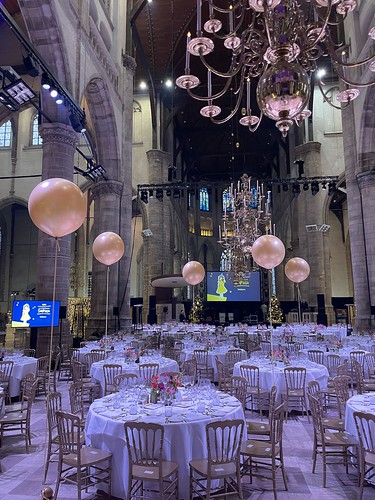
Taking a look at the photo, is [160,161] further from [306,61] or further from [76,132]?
[306,61]

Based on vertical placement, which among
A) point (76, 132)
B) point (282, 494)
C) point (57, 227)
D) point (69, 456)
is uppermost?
point (76, 132)

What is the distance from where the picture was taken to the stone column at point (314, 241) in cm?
2256

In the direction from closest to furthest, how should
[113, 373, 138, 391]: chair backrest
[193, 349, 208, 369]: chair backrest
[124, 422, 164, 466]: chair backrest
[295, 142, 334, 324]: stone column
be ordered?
[124, 422, 164, 466]: chair backrest → [113, 373, 138, 391]: chair backrest → [193, 349, 208, 369]: chair backrest → [295, 142, 334, 324]: stone column

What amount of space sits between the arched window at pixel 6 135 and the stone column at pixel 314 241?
1687 centimetres

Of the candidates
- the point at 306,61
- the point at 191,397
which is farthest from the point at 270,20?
the point at 191,397

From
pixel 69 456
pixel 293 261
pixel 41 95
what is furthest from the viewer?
pixel 293 261

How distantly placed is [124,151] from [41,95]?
6.05m

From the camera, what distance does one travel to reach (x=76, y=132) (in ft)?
34.2

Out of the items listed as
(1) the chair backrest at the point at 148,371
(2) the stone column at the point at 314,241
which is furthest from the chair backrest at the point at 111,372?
(2) the stone column at the point at 314,241

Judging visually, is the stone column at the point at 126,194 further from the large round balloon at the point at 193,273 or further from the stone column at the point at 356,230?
the stone column at the point at 356,230

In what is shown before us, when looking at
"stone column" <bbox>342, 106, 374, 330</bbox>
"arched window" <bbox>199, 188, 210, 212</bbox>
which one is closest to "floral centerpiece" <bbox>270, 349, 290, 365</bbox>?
"stone column" <bbox>342, 106, 374, 330</bbox>

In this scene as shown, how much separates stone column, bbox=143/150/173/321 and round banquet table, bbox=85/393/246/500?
60.9 ft

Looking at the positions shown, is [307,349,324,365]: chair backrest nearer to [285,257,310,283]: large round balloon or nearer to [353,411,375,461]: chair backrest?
[285,257,310,283]: large round balloon

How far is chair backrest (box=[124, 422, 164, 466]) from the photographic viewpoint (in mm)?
3385
